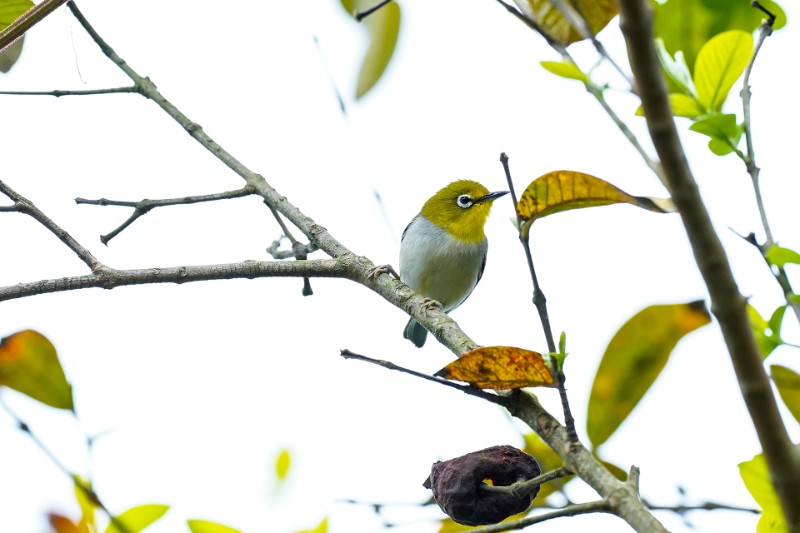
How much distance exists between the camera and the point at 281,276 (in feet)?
7.41

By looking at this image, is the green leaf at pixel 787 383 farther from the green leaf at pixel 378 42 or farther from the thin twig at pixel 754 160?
the green leaf at pixel 378 42

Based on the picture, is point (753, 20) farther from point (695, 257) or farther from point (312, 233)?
point (312, 233)

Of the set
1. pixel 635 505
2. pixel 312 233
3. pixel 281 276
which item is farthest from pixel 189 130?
pixel 635 505

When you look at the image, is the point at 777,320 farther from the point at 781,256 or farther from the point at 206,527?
the point at 206,527

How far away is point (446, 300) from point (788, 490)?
4.76 m

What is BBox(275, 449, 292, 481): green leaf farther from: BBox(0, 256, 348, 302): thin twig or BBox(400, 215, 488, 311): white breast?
BBox(400, 215, 488, 311): white breast

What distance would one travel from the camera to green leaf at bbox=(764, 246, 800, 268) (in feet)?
3.76

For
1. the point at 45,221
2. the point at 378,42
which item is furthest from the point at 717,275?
the point at 45,221

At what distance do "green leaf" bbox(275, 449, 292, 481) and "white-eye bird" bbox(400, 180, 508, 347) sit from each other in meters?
3.58

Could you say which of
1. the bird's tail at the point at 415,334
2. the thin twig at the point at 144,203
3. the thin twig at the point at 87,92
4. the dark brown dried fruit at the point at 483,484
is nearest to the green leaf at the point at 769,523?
the dark brown dried fruit at the point at 483,484

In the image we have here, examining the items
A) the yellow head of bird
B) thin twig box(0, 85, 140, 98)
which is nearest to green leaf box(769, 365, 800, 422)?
thin twig box(0, 85, 140, 98)

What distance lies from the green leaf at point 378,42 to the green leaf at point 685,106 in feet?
2.27

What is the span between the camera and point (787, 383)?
1261 millimetres

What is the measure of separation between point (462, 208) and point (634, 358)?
14.6 ft
